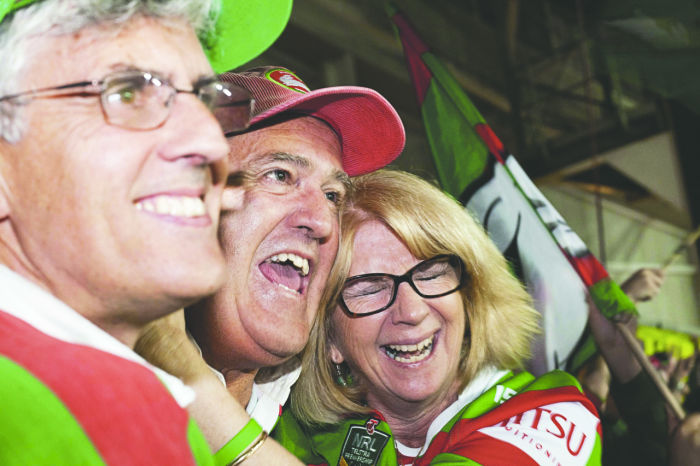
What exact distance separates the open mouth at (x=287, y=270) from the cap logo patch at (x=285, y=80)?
15.5 inches

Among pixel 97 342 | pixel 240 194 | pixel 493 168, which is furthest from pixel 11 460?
pixel 493 168

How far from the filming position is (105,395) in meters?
0.58

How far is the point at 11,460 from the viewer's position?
519 mm

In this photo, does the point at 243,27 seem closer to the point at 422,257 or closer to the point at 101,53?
the point at 101,53

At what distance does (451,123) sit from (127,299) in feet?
6.36

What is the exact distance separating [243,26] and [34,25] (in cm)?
42

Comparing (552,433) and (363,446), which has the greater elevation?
(552,433)

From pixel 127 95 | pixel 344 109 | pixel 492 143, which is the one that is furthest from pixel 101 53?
pixel 492 143

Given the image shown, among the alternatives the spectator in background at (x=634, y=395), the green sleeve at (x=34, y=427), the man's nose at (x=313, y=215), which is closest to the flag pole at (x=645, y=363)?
the spectator in background at (x=634, y=395)

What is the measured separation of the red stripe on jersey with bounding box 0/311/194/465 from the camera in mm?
566

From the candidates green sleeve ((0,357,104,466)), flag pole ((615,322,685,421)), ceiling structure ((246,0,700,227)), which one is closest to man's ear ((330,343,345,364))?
flag pole ((615,322,685,421))

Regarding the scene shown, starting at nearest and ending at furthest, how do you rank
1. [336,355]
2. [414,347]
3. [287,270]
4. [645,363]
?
[287,270], [414,347], [336,355], [645,363]

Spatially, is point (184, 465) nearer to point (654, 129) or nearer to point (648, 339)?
point (648, 339)

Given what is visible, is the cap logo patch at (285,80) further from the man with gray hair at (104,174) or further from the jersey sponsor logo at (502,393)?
the jersey sponsor logo at (502,393)
